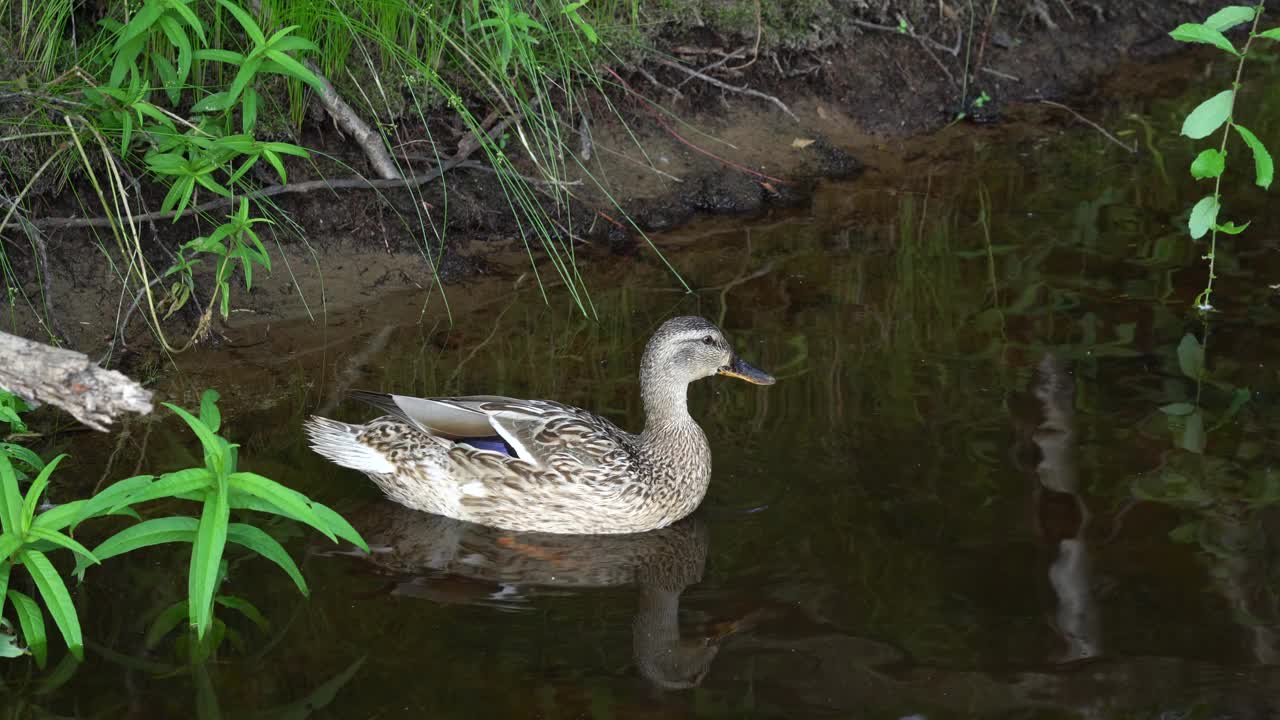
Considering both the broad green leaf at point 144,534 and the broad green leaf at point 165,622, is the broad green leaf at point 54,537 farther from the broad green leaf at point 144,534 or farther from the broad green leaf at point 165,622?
the broad green leaf at point 165,622

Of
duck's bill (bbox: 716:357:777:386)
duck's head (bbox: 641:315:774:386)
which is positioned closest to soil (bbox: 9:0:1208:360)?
duck's head (bbox: 641:315:774:386)

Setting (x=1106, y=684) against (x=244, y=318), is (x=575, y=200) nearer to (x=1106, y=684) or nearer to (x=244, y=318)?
(x=244, y=318)

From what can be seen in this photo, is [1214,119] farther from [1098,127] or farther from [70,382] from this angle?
[70,382]

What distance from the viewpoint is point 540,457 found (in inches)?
205

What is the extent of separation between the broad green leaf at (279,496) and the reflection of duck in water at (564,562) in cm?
72

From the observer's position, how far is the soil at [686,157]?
259 inches

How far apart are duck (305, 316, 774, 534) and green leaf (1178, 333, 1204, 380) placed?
75.6 inches

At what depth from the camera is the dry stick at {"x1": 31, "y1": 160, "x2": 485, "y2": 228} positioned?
6.22 meters

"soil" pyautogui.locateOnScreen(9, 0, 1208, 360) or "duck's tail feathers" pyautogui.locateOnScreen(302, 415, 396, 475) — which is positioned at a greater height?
"soil" pyautogui.locateOnScreen(9, 0, 1208, 360)

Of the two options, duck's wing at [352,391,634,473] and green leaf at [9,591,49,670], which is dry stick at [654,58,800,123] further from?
green leaf at [9,591,49,670]

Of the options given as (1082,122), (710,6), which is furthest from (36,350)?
(1082,122)

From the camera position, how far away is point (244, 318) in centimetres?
659

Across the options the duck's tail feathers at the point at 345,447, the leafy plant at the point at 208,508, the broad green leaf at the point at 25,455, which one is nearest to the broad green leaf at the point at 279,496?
the leafy plant at the point at 208,508

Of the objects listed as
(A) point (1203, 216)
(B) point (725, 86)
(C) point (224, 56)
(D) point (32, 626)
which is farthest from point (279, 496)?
(B) point (725, 86)
